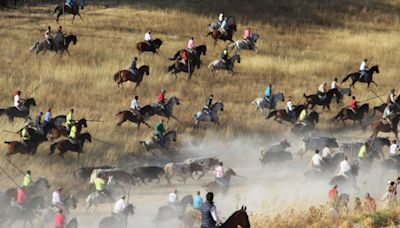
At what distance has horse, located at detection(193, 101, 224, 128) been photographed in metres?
29.2

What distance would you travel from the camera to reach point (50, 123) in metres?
26.1

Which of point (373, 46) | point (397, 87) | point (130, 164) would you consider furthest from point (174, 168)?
point (373, 46)

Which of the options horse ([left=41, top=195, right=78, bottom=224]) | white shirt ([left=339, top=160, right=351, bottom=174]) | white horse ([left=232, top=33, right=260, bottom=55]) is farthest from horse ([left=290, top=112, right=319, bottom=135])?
horse ([left=41, top=195, right=78, bottom=224])

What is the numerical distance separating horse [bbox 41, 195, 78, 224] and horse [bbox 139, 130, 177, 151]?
18.8 feet

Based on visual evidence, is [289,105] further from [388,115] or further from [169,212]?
[169,212]

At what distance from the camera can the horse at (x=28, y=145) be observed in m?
24.4

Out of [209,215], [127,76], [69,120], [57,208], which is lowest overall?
[57,208]

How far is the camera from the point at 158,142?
2652 cm

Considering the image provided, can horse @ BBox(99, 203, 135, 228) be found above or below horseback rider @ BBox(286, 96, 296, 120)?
below

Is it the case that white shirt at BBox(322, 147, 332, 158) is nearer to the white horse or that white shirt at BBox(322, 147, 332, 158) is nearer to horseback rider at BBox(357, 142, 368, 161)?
horseback rider at BBox(357, 142, 368, 161)

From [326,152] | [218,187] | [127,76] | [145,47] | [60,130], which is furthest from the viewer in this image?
[145,47]

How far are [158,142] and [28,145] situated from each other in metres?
Answer: 4.90

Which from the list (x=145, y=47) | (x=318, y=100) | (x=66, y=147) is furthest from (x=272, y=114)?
(x=145, y=47)

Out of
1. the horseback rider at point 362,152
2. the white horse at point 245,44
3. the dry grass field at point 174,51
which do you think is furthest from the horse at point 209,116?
the white horse at point 245,44
